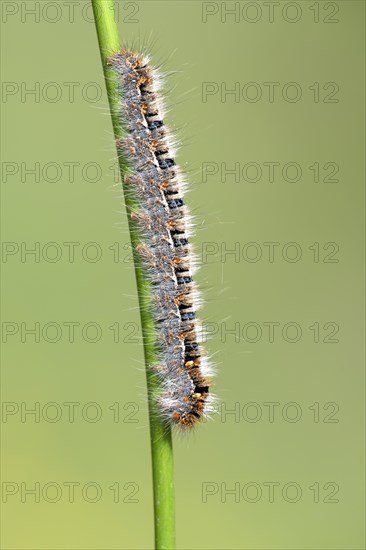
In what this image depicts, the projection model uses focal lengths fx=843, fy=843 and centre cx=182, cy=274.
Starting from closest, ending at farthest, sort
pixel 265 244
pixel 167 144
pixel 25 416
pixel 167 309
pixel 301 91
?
pixel 167 309
pixel 167 144
pixel 25 416
pixel 265 244
pixel 301 91

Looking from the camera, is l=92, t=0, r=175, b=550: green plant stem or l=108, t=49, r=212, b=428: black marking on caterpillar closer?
l=92, t=0, r=175, b=550: green plant stem

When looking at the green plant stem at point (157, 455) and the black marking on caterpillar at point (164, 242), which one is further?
the black marking on caterpillar at point (164, 242)

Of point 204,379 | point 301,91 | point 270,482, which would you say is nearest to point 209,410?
point 204,379

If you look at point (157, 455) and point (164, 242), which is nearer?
point (157, 455)

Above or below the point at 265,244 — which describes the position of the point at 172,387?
below

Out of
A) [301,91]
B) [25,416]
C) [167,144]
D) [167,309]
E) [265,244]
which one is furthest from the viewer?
[301,91]

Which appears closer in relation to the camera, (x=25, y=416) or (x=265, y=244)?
(x=25, y=416)

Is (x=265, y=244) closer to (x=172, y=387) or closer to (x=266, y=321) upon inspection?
(x=266, y=321)

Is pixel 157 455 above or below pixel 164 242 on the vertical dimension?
below
